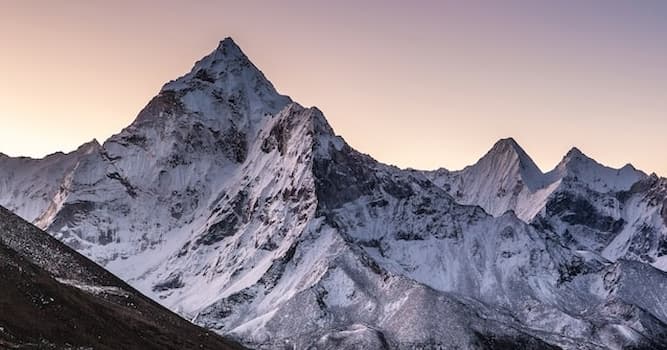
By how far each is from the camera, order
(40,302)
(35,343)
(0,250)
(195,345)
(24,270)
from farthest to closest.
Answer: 1. (195,345)
2. (0,250)
3. (24,270)
4. (40,302)
5. (35,343)

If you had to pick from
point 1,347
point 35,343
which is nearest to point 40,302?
point 35,343

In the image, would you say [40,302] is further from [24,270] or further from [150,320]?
[150,320]

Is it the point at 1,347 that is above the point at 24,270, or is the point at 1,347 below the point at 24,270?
below

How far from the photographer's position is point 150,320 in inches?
7643

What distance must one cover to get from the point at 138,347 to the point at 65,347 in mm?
21043

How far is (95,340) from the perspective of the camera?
154 metres

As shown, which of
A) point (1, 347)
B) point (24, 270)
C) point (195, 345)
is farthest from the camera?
point (195, 345)

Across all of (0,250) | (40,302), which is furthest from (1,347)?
(0,250)

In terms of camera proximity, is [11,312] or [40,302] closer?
[11,312]

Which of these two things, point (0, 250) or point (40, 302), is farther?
point (0, 250)

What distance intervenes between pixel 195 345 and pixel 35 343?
2269 inches

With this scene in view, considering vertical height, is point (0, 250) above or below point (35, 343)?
above

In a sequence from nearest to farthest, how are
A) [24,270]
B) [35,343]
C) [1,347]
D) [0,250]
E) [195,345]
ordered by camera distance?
[1,347]
[35,343]
[24,270]
[0,250]
[195,345]

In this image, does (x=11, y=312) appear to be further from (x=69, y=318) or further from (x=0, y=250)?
(x=0, y=250)
